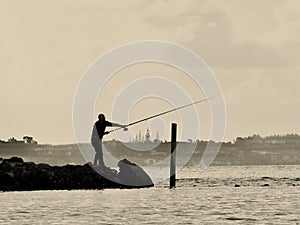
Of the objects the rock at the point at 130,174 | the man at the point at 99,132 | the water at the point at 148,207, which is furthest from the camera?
the rock at the point at 130,174

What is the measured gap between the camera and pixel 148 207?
40.0m

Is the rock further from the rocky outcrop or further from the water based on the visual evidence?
the water

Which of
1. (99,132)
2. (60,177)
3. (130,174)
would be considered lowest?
(60,177)

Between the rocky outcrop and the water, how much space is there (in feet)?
3.99

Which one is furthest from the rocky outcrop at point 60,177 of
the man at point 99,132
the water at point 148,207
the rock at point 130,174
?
the man at point 99,132

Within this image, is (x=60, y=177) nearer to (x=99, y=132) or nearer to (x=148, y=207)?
(x=99, y=132)

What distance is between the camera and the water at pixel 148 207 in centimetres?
3447

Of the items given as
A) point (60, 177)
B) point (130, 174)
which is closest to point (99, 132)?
point (60, 177)

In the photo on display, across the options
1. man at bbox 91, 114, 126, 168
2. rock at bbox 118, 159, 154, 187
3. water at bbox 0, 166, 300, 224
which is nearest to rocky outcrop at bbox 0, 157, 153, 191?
rock at bbox 118, 159, 154, 187

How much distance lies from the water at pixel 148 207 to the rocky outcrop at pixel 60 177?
47.9 inches

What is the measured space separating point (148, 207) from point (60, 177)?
478 inches

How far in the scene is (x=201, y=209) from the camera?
3931cm

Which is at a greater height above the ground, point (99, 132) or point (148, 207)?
point (99, 132)

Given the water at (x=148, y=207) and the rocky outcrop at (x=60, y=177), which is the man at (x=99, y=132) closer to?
the rocky outcrop at (x=60, y=177)
